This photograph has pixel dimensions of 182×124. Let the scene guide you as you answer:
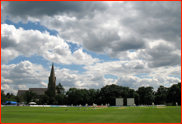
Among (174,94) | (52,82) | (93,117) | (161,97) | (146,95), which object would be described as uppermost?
(52,82)

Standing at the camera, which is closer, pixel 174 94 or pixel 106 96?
pixel 174 94

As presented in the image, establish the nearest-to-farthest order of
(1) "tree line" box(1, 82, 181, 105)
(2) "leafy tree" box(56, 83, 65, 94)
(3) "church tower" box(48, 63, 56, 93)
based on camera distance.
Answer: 1. (1) "tree line" box(1, 82, 181, 105)
2. (2) "leafy tree" box(56, 83, 65, 94)
3. (3) "church tower" box(48, 63, 56, 93)

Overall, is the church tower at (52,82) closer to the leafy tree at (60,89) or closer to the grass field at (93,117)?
the leafy tree at (60,89)

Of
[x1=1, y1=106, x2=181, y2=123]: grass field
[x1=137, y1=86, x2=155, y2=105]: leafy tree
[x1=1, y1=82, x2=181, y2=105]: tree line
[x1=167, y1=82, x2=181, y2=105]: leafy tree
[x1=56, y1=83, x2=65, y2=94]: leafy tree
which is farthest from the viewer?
[x1=56, y1=83, x2=65, y2=94]: leafy tree

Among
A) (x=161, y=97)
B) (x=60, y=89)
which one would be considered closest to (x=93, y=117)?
(x=161, y=97)

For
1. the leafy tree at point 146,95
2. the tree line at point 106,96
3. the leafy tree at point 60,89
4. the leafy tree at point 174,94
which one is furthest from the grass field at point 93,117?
the leafy tree at point 60,89

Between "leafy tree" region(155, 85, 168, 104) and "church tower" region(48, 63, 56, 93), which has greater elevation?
"church tower" region(48, 63, 56, 93)

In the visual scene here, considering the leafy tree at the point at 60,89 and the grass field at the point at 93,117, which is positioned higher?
the leafy tree at the point at 60,89

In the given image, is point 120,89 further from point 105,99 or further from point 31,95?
point 31,95

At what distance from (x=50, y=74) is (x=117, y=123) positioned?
606 ft

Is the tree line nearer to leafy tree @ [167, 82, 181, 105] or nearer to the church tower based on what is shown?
leafy tree @ [167, 82, 181, 105]

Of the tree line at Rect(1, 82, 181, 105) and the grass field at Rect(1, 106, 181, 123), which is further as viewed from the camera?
the tree line at Rect(1, 82, 181, 105)

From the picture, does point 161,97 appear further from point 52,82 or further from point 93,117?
point 93,117

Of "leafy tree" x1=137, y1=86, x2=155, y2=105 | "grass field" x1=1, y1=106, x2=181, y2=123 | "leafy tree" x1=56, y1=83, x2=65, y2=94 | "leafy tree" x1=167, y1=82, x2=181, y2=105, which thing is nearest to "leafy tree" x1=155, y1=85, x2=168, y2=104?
"leafy tree" x1=137, y1=86, x2=155, y2=105
